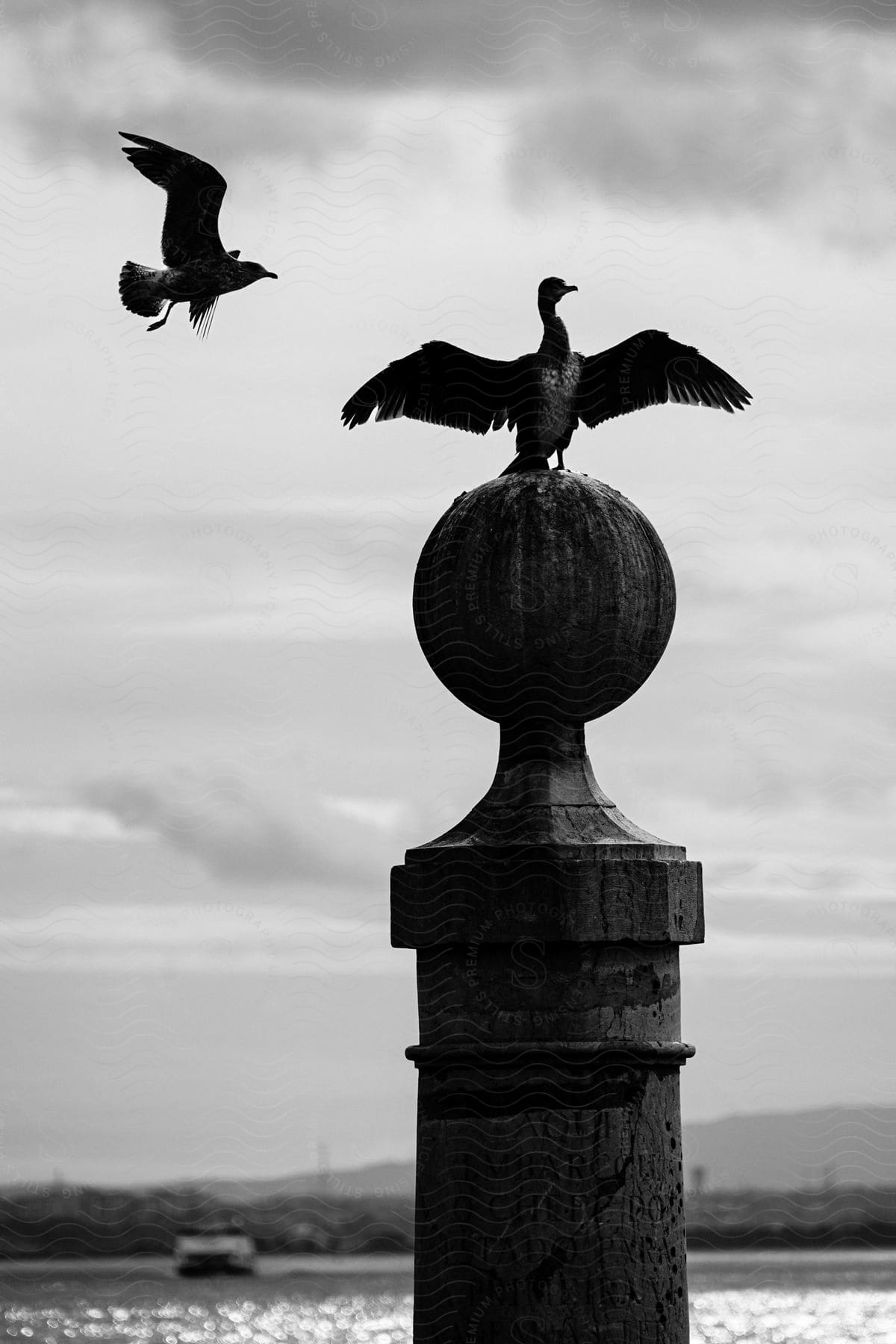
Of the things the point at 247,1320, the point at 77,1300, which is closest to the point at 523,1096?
the point at 247,1320

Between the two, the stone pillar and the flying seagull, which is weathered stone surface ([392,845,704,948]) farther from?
the flying seagull

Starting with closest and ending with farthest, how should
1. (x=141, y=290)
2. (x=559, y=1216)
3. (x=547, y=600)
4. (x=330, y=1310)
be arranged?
(x=559, y=1216)
(x=547, y=600)
(x=141, y=290)
(x=330, y=1310)

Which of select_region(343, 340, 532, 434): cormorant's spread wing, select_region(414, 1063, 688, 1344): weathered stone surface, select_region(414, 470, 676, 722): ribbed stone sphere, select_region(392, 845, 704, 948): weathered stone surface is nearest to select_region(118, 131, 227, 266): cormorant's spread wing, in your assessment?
select_region(343, 340, 532, 434): cormorant's spread wing

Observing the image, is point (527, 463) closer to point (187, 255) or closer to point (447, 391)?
point (447, 391)

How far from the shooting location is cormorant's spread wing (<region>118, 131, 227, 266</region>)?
664cm

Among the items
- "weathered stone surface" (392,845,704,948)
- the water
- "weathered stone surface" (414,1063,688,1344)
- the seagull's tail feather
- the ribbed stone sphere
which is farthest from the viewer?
the water

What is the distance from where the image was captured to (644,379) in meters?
6.98

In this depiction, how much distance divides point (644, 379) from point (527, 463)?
2.30 ft

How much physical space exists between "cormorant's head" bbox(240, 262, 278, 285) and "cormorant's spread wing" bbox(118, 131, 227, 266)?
0.35ft

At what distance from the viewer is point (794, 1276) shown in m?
97.5

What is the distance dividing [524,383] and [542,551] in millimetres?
924

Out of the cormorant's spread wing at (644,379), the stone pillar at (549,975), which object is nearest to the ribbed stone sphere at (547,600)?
the stone pillar at (549,975)

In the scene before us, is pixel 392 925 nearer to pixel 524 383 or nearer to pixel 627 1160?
pixel 627 1160

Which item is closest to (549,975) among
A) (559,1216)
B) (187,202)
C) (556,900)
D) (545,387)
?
(556,900)
